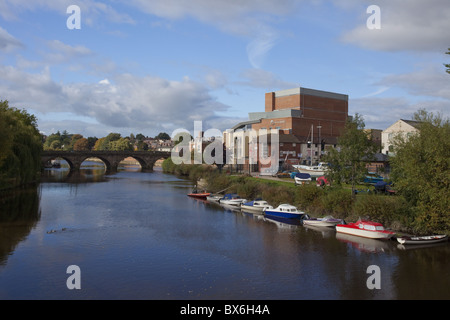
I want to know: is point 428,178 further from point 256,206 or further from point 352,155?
point 256,206

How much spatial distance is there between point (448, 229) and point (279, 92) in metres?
92.7

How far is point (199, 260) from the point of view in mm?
27359

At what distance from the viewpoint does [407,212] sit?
1361 inches

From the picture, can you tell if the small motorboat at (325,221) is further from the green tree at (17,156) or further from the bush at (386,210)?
the green tree at (17,156)

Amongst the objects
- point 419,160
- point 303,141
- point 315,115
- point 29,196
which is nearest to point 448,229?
point 419,160

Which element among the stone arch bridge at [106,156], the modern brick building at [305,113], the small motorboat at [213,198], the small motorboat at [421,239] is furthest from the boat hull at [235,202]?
the stone arch bridge at [106,156]

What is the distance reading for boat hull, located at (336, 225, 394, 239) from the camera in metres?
33.2

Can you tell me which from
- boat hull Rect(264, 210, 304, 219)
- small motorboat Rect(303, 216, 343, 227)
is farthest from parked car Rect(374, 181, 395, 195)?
boat hull Rect(264, 210, 304, 219)

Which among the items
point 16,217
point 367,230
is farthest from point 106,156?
point 367,230

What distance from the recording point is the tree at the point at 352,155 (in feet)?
144

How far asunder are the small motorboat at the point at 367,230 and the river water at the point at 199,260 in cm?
74
